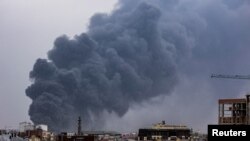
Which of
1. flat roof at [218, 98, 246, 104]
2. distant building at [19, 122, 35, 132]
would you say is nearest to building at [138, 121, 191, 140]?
flat roof at [218, 98, 246, 104]

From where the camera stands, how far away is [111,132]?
15012 centimetres

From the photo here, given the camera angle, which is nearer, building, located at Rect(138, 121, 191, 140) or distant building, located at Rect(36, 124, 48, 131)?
distant building, located at Rect(36, 124, 48, 131)

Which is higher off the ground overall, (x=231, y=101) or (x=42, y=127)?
(x=231, y=101)

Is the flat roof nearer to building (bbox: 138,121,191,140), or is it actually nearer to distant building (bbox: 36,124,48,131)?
building (bbox: 138,121,191,140)

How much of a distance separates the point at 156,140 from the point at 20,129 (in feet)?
104

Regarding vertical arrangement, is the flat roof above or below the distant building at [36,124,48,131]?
above

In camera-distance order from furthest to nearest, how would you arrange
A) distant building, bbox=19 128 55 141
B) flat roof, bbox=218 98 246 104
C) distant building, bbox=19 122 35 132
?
distant building, bbox=19 122 35 132 → flat roof, bbox=218 98 246 104 → distant building, bbox=19 128 55 141

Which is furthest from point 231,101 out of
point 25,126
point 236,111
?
point 25,126

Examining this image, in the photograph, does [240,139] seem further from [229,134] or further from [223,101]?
[223,101]

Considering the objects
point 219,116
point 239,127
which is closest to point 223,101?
point 219,116

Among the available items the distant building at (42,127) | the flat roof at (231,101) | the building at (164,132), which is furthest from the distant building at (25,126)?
the flat roof at (231,101)

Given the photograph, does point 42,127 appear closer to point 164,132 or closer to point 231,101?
point 164,132

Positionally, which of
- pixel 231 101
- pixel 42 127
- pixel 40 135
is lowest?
pixel 40 135

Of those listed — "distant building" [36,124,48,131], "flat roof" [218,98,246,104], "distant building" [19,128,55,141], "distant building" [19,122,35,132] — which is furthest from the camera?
"distant building" [19,122,35,132]
